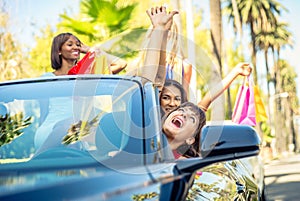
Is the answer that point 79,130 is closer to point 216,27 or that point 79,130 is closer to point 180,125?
point 180,125

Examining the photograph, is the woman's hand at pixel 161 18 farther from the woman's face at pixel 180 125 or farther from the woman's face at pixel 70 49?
the woman's face at pixel 70 49

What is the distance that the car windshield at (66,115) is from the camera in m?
2.29

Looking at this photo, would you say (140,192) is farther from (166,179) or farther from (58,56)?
(58,56)

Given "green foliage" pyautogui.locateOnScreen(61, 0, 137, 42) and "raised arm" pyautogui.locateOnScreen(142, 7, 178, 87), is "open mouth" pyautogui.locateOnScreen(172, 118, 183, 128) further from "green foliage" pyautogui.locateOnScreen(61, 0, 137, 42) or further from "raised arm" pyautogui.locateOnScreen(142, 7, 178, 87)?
"green foliage" pyautogui.locateOnScreen(61, 0, 137, 42)

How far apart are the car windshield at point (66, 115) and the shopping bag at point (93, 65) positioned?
2.77ft

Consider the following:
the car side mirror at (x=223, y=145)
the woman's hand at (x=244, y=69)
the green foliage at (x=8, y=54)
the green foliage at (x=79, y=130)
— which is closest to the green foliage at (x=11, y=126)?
the green foliage at (x=79, y=130)

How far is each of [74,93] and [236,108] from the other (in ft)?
11.6

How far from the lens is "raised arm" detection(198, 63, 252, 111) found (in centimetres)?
366

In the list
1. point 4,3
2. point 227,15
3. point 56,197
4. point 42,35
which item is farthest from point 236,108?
point 227,15

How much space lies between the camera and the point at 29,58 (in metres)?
25.4

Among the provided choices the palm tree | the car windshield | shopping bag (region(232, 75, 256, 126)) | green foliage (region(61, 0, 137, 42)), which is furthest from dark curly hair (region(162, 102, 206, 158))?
the palm tree

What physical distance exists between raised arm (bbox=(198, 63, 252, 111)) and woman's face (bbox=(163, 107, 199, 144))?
864 millimetres

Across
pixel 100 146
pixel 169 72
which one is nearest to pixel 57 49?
pixel 169 72

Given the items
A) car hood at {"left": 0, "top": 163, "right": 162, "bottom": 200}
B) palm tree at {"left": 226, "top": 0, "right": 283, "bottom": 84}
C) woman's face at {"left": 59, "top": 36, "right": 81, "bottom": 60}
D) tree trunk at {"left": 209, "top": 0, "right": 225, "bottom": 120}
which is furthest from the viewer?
palm tree at {"left": 226, "top": 0, "right": 283, "bottom": 84}
